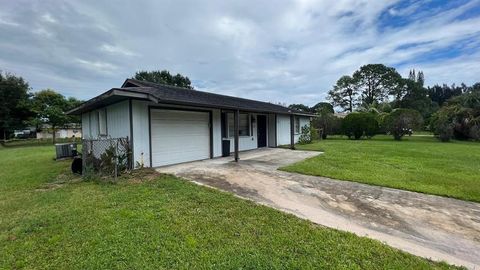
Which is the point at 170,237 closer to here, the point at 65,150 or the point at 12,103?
the point at 65,150

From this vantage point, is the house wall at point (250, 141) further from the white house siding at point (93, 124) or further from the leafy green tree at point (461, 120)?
the leafy green tree at point (461, 120)

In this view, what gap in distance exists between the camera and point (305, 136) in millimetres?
18031

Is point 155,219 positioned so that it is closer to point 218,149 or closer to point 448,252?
point 448,252

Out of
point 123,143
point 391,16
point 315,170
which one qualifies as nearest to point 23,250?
point 123,143

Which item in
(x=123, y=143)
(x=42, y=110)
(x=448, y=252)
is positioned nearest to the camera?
(x=448, y=252)

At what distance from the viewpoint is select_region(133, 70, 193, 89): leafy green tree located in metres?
36.8

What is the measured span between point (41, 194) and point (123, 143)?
2336 mm

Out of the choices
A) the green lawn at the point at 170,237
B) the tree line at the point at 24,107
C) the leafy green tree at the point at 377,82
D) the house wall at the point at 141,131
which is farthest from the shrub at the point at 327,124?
the tree line at the point at 24,107

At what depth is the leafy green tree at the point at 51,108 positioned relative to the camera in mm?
25281

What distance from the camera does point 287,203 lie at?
445 cm

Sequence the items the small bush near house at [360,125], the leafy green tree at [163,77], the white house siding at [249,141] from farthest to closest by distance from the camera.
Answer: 1. the leafy green tree at [163,77]
2. the small bush near house at [360,125]
3. the white house siding at [249,141]

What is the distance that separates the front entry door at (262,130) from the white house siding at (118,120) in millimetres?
8096

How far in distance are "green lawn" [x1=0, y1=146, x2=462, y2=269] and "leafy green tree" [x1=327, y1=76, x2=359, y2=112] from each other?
49591mm

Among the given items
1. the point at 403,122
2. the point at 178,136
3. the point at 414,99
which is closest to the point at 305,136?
the point at 403,122
